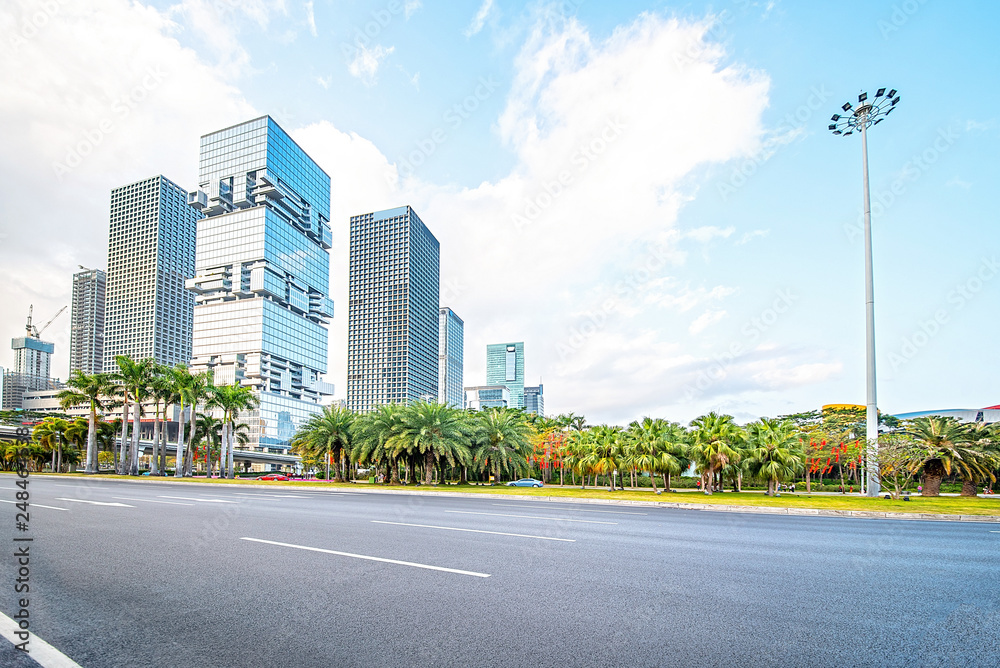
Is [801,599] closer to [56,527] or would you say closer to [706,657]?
[706,657]

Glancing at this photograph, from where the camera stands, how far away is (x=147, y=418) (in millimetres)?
129375

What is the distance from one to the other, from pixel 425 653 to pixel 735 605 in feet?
12.1

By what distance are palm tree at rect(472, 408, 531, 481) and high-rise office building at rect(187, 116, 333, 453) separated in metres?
112

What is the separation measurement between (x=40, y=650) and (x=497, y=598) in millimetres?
4192

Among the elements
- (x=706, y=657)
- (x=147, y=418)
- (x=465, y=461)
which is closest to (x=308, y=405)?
(x=147, y=418)

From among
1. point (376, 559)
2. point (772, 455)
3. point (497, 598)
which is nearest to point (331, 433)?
point (772, 455)

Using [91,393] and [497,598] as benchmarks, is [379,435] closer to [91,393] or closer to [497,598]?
[91,393]

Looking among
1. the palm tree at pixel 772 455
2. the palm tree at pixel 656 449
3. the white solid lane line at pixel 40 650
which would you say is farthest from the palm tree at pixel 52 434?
the white solid lane line at pixel 40 650

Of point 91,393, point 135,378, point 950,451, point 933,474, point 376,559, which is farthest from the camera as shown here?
point 91,393

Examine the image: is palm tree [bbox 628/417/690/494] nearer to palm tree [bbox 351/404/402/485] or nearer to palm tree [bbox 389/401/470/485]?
palm tree [bbox 389/401/470/485]

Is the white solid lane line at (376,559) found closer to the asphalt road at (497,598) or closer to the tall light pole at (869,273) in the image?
the asphalt road at (497,598)

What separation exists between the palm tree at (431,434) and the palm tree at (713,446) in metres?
17.4

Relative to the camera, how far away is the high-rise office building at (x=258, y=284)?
164125mm

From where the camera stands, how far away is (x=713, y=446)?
34812mm
